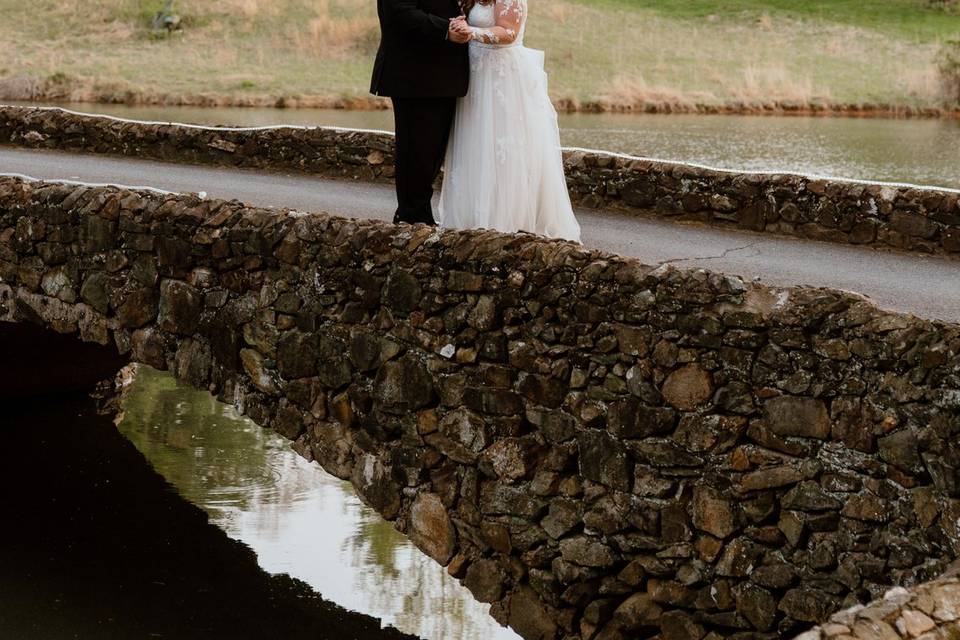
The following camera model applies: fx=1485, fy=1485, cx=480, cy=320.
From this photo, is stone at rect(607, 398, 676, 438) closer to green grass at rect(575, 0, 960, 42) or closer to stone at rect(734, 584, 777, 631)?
stone at rect(734, 584, 777, 631)

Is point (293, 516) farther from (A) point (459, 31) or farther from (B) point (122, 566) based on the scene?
(A) point (459, 31)

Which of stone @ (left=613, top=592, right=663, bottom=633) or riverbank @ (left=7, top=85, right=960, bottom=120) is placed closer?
stone @ (left=613, top=592, right=663, bottom=633)

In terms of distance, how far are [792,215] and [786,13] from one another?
43299 millimetres

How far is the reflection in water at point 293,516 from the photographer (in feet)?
39.2

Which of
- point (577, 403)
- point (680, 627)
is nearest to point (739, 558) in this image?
point (680, 627)

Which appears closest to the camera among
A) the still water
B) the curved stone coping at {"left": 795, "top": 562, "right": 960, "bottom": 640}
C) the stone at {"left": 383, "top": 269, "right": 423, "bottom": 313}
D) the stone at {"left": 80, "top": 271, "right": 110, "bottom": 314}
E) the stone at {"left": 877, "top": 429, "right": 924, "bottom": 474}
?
the curved stone coping at {"left": 795, "top": 562, "right": 960, "bottom": 640}

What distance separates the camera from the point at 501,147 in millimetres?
9734

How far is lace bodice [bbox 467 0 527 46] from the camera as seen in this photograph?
938 cm

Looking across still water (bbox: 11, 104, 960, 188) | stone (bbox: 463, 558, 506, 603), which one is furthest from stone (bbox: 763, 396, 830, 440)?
still water (bbox: 11, 104, 960, 188)

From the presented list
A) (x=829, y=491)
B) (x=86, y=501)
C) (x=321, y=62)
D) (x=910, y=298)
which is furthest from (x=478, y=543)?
(x=321, y=62)

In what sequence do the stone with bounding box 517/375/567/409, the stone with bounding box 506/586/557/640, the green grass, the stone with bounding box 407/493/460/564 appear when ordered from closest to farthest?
the stone with bounding box 517/375/567/409 → the stone with bounding box 506/586/557/640 → the stone with bounding box 407/493/460/564 → the green grass

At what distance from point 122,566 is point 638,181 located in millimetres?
5282

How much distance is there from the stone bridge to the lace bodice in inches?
59.9

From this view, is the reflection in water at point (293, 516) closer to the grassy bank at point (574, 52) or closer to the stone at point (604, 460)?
the stone at point (604, 460)
